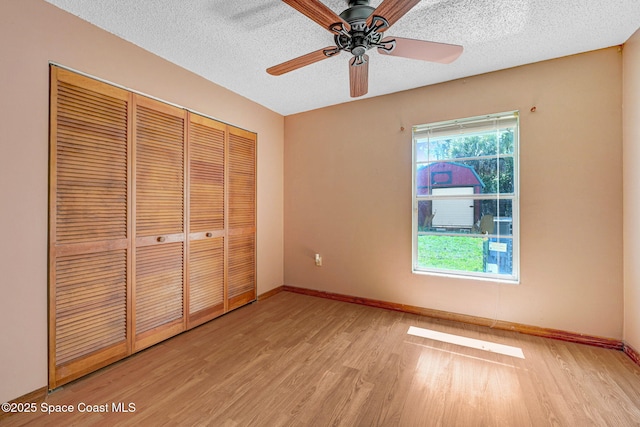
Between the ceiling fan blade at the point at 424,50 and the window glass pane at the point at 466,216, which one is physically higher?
the ceiling fan blade at the point at 424,50

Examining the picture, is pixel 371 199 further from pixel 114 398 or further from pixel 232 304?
pixel 114 398

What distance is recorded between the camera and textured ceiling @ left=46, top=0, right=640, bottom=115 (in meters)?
1.81

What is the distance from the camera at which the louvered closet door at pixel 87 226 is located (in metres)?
1.79

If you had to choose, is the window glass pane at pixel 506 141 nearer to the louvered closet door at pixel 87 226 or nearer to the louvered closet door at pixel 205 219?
the louvered closet door at pixel 205 219

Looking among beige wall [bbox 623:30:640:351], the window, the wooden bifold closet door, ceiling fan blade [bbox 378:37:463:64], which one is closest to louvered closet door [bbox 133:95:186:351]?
the wooden bifold closet door

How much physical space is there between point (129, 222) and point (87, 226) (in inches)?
10.9

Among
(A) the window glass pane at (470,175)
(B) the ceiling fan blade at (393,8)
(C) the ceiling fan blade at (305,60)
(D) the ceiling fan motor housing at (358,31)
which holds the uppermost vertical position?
(D) the ceiling fan motor housing at (358,31)

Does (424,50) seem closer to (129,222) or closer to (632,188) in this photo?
(632,188)

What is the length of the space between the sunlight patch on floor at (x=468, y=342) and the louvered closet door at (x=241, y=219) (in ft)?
6.50

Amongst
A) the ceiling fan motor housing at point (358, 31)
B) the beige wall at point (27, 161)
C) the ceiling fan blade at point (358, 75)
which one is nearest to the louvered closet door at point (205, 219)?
the beige wall at point (27, 161)

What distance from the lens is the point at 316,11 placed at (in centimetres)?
142

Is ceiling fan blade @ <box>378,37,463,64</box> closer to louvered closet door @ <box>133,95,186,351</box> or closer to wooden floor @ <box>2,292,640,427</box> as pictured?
louvered closet door @ <box>133,95,186,351</box>

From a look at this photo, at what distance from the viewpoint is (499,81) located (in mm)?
2654

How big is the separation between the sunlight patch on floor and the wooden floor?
0.22 ft
